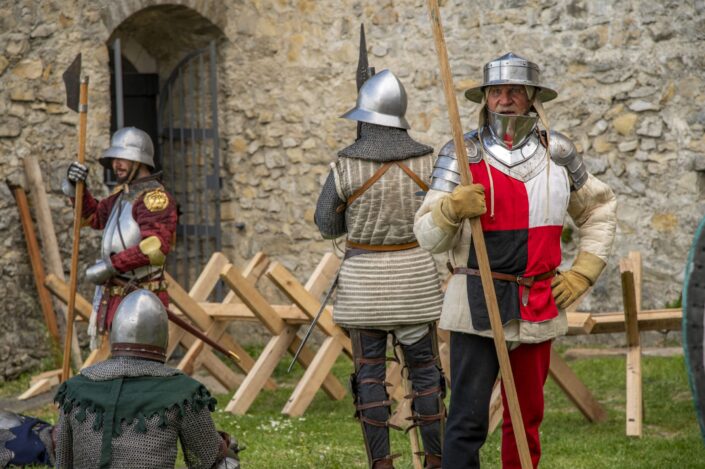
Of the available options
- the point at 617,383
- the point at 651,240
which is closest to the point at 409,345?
the point at 617,383

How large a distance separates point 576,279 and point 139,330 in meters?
1.56

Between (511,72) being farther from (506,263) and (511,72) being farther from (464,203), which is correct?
(506,263)

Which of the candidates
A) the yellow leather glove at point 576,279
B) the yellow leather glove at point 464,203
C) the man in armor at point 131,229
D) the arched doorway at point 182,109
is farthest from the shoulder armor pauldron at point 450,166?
the arched doorway at point 182,109

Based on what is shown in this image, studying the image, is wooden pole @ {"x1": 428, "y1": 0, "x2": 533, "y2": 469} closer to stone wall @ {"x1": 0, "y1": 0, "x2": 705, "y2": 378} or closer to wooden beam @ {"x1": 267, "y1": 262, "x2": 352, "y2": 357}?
wooden beam @ {"x1": 267, "y1": 262, "x2": 352, "y2": 357}

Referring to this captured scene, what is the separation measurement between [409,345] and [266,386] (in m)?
2.79

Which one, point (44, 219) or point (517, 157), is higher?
point (517, 157)

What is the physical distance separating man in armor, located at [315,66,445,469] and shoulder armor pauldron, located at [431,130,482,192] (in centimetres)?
74

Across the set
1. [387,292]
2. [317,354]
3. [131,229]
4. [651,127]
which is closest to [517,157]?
[387,292]

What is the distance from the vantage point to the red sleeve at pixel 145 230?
6.05m

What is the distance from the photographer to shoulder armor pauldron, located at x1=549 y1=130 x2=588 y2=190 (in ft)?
14.1

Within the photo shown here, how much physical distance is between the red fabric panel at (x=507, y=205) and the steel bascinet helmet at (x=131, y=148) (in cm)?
250

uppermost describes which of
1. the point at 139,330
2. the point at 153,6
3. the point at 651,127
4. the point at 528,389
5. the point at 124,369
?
the point at 153,6

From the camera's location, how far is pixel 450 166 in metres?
4.22

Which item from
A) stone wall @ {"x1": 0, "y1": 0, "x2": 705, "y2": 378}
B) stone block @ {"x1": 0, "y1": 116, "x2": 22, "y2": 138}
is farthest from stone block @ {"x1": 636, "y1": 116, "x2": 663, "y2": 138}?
stone block @ {"x1": 0, "y1": 116, "x2": 22, "y2": 138}
